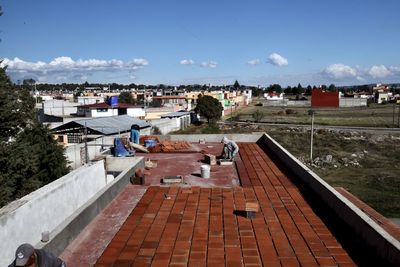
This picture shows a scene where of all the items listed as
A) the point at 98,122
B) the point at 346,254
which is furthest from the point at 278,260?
the point at 98,122

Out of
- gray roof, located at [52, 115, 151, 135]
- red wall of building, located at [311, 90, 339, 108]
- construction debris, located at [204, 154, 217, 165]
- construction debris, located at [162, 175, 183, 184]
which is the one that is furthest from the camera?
red wall of building, located at [311, 90, 339, 108]

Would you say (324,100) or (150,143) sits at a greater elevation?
(324,100)

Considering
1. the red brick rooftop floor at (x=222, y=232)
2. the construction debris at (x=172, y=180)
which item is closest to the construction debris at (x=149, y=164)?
the construction debris at (x=172, y=180)

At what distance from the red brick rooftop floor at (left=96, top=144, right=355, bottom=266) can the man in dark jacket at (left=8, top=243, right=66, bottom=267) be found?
164 centimetres

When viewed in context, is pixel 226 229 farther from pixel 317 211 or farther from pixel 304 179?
pixel 304 179

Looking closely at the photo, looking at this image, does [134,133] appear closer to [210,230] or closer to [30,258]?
[210,230]

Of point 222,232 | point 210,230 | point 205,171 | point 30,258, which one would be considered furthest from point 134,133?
point 30,258

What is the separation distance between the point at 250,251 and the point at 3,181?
32.2 feet

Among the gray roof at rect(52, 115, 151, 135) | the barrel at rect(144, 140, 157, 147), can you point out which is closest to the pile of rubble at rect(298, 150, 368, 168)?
the gray roof at rect(52, 115, 151, 135)

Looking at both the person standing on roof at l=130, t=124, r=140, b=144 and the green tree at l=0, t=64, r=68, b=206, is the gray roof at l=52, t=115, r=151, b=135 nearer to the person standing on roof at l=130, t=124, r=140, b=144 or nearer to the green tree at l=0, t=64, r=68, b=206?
the green tree at l=0, t=64, r=68, b=206

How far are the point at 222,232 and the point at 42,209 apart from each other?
4516 mm

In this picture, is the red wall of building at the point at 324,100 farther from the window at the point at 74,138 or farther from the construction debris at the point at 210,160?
the construction debris at the point at 210,160

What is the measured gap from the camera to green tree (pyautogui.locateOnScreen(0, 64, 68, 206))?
1309 cm

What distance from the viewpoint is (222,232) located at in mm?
6691
